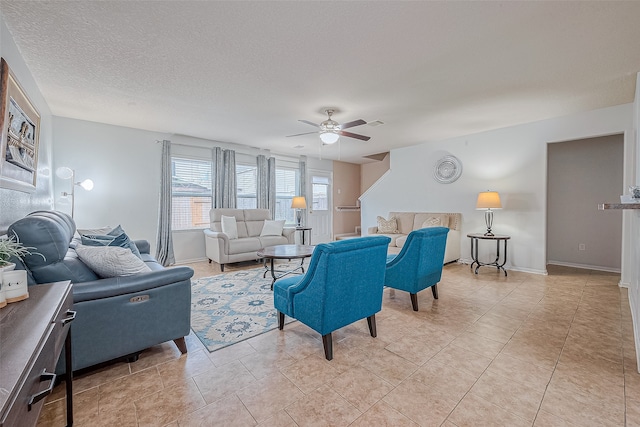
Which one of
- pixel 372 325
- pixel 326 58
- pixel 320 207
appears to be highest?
pixel 326 58

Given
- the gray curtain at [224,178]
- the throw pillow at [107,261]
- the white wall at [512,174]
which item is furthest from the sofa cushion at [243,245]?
the white wall at [512,174]

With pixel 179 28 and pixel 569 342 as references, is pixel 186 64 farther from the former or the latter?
pixel 569 342

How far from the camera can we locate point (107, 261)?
1.92 m

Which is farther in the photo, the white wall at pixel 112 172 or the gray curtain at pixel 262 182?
the gray curtain at pixel 262 182

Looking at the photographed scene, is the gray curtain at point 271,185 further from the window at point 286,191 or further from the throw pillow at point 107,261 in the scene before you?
the throw pillow at point 107,261

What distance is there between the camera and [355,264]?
80.8 inches

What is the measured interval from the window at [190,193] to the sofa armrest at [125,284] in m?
3.75

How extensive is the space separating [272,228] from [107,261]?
3.71 meters

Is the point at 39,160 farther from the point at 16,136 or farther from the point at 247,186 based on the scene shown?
the point at 247,186

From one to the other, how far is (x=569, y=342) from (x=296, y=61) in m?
3.36

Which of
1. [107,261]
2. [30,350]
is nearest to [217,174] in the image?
[107,261]

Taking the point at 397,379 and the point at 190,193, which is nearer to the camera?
the point at 397,379

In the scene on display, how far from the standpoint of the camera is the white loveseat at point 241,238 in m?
4.75

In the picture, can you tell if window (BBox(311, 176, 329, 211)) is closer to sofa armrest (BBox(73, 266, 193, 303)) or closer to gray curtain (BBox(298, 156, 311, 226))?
gray curtain (BBox(298, 156, 311, 226))
